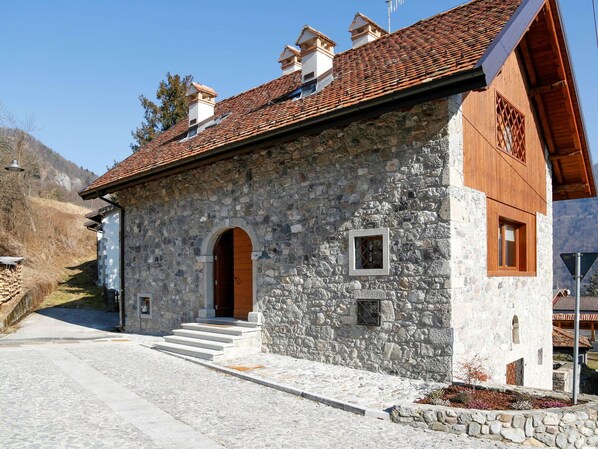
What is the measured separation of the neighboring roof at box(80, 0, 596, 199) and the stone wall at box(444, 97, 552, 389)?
0.81 meters

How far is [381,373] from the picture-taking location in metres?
8.23

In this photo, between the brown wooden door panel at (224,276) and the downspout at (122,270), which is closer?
the brown wooden door panel at (224,276)

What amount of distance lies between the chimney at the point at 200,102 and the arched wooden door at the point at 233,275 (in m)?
3.88

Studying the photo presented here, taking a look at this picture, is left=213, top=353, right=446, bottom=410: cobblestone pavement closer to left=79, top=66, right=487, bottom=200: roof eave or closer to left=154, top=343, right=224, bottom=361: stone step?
left=154, top=343, right=224, bottom=361: stone step

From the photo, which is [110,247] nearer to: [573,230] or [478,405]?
[478,405]

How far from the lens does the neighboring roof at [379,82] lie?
729 cm

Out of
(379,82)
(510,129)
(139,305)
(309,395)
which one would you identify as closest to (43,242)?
(139,305)

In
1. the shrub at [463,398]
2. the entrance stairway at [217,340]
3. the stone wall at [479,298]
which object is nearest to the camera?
the shrub at [463,398]

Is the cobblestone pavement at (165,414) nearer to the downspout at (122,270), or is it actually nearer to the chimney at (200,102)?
the downspout at (122,270)

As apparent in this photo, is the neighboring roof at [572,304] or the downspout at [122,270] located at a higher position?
the downspout at [122,270]

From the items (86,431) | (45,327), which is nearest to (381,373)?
(86,431)

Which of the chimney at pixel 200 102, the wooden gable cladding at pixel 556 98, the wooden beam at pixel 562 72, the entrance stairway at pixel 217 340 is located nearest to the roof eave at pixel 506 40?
the wooden beam at pixel 562 72

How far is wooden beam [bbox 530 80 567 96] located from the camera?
1124cm

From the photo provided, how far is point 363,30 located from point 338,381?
31.5 ft
